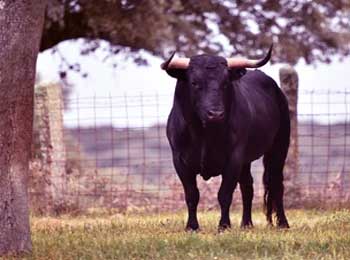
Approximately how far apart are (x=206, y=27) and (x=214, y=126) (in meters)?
9.04

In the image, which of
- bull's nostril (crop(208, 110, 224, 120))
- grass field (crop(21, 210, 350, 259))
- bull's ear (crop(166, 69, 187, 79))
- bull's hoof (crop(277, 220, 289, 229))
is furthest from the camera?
bull's hoof (crop(277, 220, 289, 229))

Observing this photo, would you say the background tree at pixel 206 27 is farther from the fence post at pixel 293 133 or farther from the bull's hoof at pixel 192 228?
the bull's hoof at pixel 192 228

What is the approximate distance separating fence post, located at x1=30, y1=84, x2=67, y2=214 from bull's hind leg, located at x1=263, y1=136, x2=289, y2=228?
158 inches

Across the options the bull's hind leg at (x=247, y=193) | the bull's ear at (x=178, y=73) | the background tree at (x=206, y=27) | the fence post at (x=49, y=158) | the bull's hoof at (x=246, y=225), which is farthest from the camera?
the background tree at (x=206, y=27)

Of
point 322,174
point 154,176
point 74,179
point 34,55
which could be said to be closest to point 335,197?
point 322,174

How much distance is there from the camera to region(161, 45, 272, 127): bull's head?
8953mm

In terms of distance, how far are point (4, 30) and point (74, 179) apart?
285 inches

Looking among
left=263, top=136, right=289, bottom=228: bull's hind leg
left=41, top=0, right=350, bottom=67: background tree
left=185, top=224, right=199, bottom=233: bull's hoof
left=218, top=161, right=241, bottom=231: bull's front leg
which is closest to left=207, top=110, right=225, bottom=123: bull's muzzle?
left=218, top=161, right=241, bottom=231: bull's front leg

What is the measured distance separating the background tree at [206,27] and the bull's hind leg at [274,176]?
6.24 metres

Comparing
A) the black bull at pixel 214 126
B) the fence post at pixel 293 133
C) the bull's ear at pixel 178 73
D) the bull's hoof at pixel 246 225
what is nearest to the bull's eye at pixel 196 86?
the black bull at pixel 214 126

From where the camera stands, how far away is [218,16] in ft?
58.9

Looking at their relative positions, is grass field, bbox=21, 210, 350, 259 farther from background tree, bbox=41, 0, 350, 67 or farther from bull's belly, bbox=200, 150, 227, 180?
background tree, bbox=41, 0, 350, 67

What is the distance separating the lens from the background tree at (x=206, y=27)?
17047 mm

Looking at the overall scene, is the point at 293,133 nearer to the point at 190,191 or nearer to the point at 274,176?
the point at 274,176
